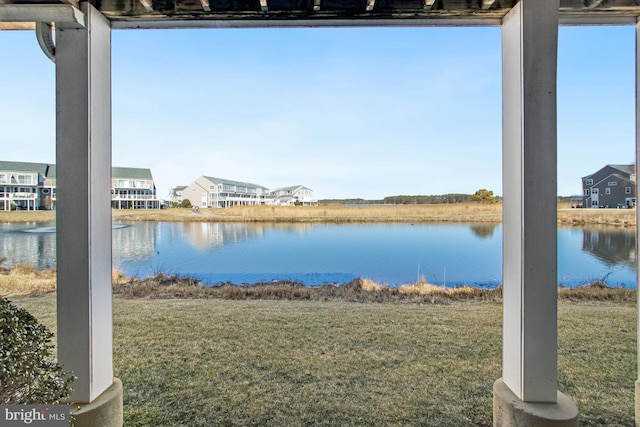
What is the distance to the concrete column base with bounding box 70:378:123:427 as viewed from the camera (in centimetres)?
126

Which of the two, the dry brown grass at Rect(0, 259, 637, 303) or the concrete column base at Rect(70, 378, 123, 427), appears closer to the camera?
the concrete column base at Rect(70, 378, 123, 427)

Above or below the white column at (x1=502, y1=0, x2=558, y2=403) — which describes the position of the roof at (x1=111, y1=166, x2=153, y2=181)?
above

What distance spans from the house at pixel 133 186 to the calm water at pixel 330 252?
3845 millimetres

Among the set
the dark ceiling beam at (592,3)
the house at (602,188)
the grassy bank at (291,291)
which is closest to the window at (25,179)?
the grassy bank at (291,291)

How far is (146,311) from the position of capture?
353 centimetres

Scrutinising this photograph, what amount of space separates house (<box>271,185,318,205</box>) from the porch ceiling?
17.2 meters

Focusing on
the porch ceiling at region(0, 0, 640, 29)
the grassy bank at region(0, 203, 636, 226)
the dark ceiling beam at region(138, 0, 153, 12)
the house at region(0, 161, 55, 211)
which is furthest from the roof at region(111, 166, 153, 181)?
the dark ceiling beam at region(138, 0, 153, 12)

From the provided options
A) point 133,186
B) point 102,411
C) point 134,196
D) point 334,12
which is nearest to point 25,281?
point 102,411

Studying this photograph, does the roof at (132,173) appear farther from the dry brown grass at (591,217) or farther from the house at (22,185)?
the dry brown grass at (591,217)

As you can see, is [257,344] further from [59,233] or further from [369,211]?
[369,211]

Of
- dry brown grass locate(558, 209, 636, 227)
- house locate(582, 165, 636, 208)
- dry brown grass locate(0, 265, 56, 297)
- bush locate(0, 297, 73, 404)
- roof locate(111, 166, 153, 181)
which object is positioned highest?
roof locate(111, 166, 153, 181)

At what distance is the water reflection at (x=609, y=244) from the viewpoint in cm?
767

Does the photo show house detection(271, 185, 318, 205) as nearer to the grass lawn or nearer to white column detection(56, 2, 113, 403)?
the grass lawn

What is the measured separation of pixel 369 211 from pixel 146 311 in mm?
11328
